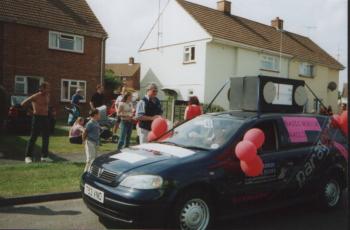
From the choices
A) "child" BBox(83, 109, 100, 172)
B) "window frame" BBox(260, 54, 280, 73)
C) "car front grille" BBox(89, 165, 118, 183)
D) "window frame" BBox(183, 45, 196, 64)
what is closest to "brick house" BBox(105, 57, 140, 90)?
"window frame" BBox(260, 54, 280, 73)

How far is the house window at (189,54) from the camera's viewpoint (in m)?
29.6

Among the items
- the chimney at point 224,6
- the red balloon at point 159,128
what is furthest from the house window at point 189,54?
the red balloon at point 159,128

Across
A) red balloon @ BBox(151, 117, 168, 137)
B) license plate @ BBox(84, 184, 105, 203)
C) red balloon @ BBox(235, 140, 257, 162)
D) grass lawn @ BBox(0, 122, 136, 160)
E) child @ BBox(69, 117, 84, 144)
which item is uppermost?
red balloon @ BBox(151, 117, 168, 137)

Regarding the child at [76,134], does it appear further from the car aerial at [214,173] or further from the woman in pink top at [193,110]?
the car aerial at [214,173]

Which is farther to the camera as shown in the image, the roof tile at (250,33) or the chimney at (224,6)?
the chimney at (224,6)

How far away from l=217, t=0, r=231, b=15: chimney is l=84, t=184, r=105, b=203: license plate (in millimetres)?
29521

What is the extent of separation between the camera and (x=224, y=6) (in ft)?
110

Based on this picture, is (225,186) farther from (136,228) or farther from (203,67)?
(203,67)

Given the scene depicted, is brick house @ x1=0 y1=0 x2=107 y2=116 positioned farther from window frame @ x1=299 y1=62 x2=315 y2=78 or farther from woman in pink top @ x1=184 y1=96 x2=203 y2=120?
window frame @ x1=299 y1=62 x2=315 y2=78

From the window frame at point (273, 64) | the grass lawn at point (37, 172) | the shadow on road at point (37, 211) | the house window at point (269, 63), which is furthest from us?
the house window at point (269, 63)

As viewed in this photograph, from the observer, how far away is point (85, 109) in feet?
81.7

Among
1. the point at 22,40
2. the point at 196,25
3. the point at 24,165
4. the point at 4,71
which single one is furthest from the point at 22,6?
the point at 24,165

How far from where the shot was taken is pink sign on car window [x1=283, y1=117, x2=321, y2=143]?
21.7ft

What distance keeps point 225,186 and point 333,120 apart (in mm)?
2914
